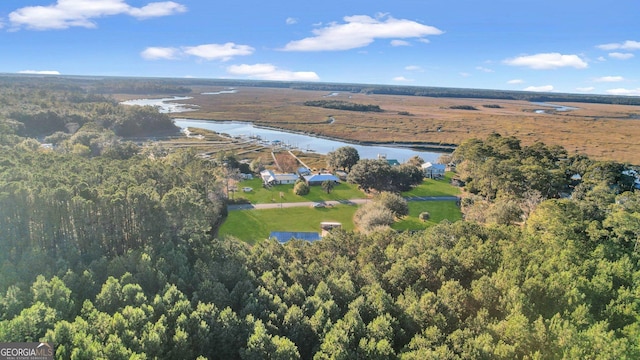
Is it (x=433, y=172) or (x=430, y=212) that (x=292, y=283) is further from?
(x=433, y=172)

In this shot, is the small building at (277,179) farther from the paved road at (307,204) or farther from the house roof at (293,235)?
the house roof at (293,235)

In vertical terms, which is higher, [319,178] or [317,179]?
[319,178]

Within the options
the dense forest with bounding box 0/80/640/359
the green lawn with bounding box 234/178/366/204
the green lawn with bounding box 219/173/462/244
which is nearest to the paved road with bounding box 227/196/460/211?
the green lawn with bounding box 219/173/462/244

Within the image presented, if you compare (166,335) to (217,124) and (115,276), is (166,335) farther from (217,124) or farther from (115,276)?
(217,124)

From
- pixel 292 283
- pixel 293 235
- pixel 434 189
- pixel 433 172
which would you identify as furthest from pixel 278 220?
pixel 433 172

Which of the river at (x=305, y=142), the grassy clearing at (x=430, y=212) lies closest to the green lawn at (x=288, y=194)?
the grassy clearing at (x=430, y=212)

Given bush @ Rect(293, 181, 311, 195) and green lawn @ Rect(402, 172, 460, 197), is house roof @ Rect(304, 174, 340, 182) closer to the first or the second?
bush @ Rect(293, 181, 311, 195)
